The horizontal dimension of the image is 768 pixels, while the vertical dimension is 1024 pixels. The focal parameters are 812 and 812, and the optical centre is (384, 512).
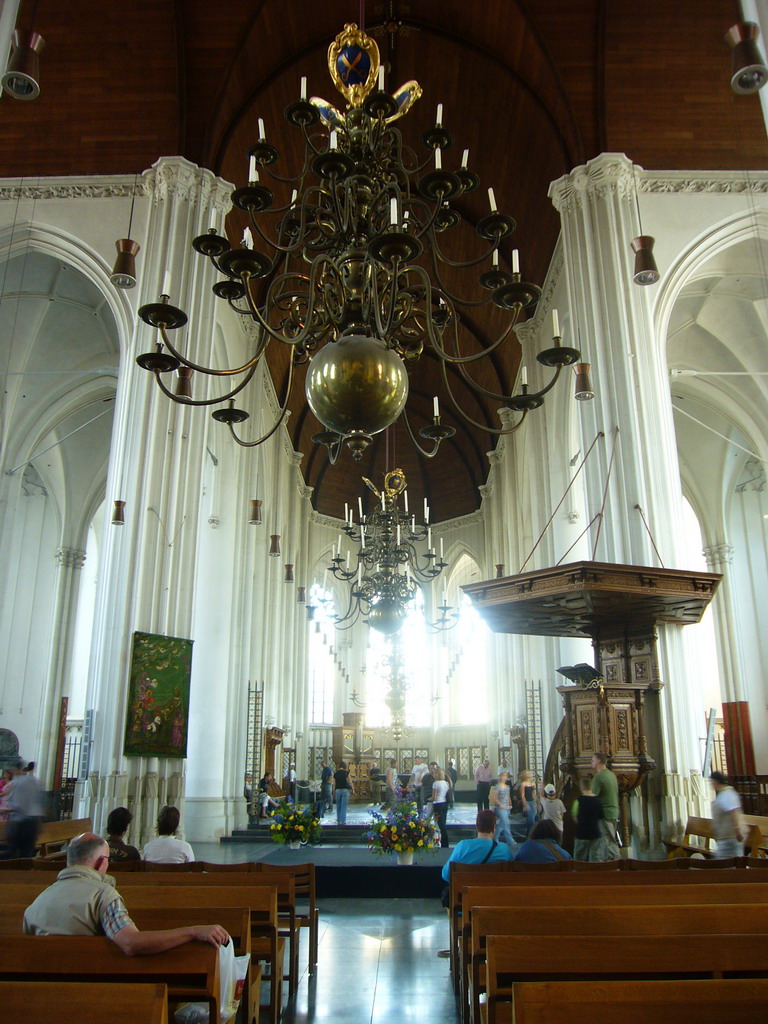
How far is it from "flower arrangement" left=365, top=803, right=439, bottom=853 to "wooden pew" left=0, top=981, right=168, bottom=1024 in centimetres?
611

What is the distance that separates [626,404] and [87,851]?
8.22 metres

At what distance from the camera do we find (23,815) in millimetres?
6922

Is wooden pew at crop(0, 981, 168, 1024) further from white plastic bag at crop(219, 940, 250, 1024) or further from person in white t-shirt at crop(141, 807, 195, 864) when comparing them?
person in white t-shirt at crop(141, 807, 195, 864)

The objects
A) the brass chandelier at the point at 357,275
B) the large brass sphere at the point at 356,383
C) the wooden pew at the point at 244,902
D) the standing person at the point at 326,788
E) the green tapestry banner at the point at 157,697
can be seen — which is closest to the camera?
the wooden pew at the point at 244,902

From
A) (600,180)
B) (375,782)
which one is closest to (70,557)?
(375,782)

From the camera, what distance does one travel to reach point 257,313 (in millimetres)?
4664

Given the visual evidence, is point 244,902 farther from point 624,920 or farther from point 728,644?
point 728,644

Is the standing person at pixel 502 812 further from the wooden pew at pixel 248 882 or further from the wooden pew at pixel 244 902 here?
the wooden pew at pixel 244 902

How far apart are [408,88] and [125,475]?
5713mm

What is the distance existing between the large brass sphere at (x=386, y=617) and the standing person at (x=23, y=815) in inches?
171

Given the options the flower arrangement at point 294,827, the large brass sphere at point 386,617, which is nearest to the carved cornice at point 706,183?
the large brass sphere at point 386,617

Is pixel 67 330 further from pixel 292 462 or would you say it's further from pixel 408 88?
pixel 408 88

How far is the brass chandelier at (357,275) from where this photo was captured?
4.19 m

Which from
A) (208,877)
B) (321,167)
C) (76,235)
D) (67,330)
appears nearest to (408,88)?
(321,167)
